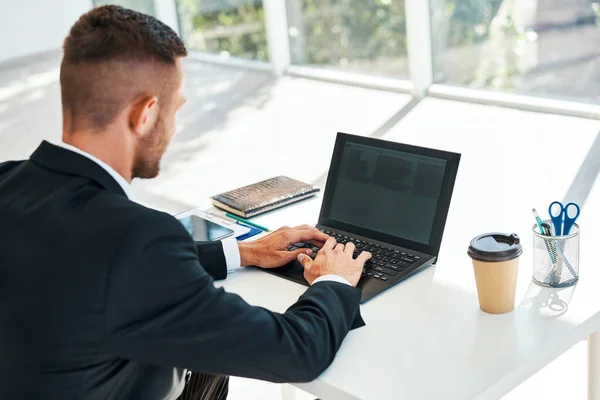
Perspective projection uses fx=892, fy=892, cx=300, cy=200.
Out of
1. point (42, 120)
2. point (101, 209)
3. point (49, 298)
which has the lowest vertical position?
point (42, 120)

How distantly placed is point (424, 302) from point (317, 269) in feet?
0.73

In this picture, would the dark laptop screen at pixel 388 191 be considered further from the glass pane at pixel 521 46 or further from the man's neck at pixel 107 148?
the glass pane at pixel 521 46

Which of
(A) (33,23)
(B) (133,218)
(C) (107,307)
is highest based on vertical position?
(B) (133,218)

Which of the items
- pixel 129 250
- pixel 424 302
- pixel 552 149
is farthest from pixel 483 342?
pixel 552 149

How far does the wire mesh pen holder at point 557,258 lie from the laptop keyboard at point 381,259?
257 mm

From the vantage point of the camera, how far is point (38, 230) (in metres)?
1.39

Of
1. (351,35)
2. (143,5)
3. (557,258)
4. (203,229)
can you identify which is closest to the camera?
(557,258)

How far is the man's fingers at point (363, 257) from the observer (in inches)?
69.7

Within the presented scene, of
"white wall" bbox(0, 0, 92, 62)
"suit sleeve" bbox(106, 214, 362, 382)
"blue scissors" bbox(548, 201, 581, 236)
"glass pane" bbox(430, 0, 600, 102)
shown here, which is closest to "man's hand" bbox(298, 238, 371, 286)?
"suit sleeve" bbox(106, 214, 362, 382)

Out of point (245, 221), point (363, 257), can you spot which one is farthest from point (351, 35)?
point (363, 257)

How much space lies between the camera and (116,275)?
1.34 metres

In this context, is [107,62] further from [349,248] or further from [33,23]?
[33,23]

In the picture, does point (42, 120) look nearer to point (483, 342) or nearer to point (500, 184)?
point (500, 184)

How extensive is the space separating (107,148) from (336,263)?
1.67 ft
